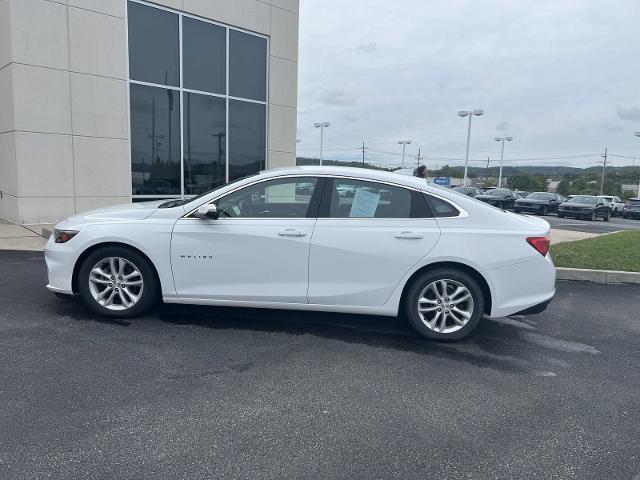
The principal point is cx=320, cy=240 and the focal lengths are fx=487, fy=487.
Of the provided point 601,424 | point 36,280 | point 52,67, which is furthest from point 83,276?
point 52,67

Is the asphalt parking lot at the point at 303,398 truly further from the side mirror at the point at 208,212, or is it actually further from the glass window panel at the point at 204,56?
the glass window panel at the point at 204,56

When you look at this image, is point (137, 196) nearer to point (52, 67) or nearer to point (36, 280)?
point (52, 67)

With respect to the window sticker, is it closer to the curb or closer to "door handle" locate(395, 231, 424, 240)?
"door handle" locate(395, 231, 424, 240)

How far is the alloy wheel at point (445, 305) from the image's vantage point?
4.55 meters

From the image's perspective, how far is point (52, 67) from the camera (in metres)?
10.8

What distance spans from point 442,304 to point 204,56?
11101 millimetres

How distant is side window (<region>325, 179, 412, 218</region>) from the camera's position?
464 centimetres

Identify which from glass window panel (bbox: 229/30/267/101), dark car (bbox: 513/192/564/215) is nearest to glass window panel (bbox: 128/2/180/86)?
glass window panel (bbox: 229/30/267/101)

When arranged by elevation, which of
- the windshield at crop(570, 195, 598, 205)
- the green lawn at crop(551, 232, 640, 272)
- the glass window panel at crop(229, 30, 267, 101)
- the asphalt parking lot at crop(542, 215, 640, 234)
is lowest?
the asphalt parking lot at crop(542, 215, 640, 234)

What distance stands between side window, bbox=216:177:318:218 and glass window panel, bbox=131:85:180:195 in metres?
8.62

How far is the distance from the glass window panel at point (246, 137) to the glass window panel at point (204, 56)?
755 mm

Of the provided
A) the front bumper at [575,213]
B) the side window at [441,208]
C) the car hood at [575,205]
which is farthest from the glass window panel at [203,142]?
the front bumper at [575,213]

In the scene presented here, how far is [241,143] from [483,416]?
12036 mm

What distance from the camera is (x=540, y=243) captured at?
4.55 meters
